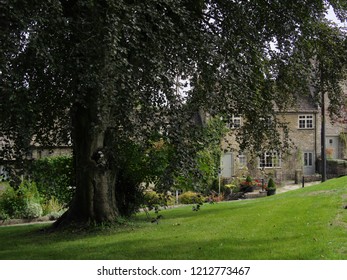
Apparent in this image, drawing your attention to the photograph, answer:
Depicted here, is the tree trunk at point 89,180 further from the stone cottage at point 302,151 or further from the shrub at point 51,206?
the stone cottage at point 302,151

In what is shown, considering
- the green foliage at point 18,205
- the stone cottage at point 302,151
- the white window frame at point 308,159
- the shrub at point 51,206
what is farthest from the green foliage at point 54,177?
the white window frame at point 308,159

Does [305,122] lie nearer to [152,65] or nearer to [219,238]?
[219,238]

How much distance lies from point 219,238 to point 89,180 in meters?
4.21

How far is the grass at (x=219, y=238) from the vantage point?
843 centimetres

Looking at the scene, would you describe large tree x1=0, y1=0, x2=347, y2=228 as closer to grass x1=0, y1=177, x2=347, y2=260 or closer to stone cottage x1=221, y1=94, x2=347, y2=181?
grass x1=0, y1=177, x2=347, y2=260

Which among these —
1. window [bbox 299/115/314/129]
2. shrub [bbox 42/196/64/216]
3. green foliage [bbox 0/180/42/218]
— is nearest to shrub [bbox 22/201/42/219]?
green foliage [bbox 0/180/42/218]

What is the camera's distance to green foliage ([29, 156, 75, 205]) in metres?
7.57

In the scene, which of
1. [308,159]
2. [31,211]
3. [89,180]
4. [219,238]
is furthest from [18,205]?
[308,159]

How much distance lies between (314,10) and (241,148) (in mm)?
3649

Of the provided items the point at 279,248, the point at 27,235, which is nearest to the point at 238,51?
the point at 279,248

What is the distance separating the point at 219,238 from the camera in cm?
1024

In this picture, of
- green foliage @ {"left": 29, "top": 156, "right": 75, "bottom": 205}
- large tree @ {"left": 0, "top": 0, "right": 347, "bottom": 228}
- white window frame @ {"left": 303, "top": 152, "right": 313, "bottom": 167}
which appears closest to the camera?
large tree @ {"left": 0, "top": 0, "right": 347, "bottom": 228}

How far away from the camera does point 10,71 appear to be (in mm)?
6820

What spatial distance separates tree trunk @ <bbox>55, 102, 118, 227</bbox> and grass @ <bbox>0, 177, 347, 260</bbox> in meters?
0.66
